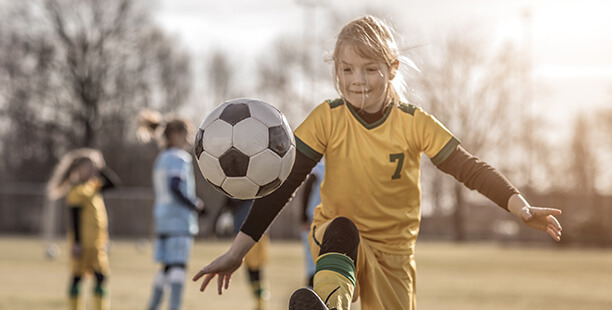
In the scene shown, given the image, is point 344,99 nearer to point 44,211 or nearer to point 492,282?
point 492,282

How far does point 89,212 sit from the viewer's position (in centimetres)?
837

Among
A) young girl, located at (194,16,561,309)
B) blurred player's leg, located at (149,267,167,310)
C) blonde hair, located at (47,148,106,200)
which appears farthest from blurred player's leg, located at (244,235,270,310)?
young girl, located at (194,16,561,309)

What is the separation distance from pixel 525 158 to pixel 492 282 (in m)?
25.5

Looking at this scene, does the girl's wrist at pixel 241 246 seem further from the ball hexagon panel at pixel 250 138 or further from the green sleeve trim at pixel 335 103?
the green sleeve trim at pixel 335 103

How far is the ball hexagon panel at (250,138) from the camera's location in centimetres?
339

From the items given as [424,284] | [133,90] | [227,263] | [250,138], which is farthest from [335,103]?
[133,90]

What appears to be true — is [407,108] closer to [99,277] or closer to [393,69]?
[393,69]

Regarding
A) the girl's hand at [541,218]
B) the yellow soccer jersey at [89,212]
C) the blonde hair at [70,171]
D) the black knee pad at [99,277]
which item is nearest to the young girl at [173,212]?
the black knee pad at [99,277]

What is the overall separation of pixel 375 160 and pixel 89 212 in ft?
18.1

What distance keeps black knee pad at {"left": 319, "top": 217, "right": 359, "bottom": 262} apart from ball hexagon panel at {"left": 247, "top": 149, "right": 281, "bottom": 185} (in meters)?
0.36

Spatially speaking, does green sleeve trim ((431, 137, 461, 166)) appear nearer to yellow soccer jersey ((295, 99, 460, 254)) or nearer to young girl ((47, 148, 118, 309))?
yellow soccer jersey ((295, 99, 460, 254))

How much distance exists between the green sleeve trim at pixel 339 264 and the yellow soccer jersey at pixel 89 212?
5.39 meters

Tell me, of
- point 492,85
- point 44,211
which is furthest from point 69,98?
point 492,85

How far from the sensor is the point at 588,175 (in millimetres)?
44469
